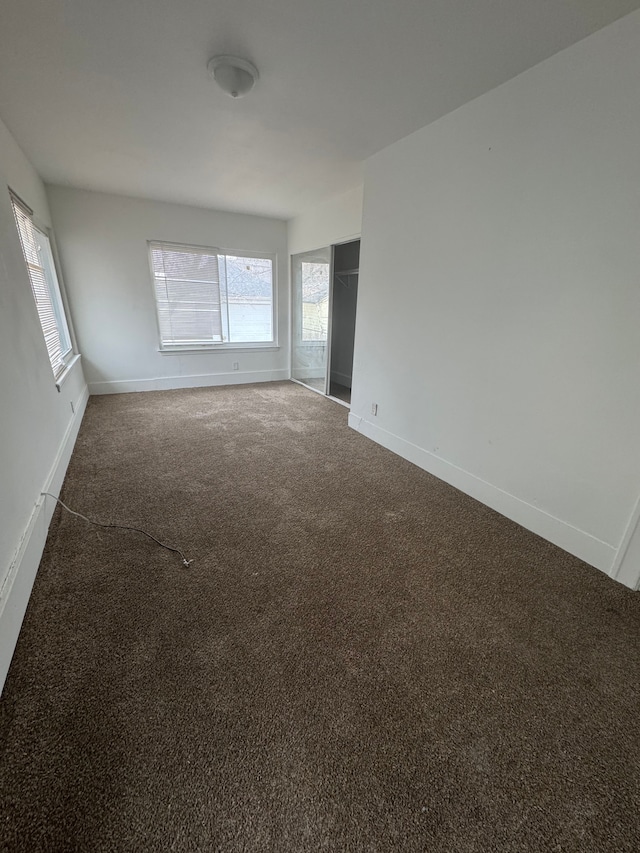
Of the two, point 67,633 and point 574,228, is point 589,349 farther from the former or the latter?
point 67,633

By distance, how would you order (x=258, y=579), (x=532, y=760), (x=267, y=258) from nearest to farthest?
1. (x=532, y=760)
2. (x=258, y=579)
3. (x=267, y=258)

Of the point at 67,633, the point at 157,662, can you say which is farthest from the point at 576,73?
the point at 67,633

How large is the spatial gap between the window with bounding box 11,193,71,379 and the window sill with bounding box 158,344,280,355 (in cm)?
126

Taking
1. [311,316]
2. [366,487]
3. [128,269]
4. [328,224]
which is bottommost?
[366,487]

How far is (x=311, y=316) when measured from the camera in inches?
204

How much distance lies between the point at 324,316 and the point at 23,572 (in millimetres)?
4213

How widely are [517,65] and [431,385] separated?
1863 mm

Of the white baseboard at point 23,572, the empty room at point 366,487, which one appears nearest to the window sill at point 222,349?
the empty room at point 366,487

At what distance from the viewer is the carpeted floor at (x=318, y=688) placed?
94 cm

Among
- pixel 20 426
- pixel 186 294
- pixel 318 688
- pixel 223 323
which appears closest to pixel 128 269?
pixel 186 294

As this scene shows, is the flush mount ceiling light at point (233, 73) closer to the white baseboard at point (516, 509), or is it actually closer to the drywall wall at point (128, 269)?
the white baseboard at point (516, 509)

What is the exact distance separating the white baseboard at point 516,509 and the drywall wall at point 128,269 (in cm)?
361

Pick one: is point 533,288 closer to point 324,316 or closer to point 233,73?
point 233,73

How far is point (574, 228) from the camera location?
70.9 inches
